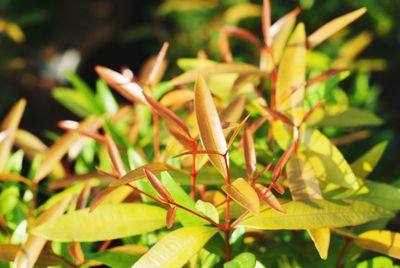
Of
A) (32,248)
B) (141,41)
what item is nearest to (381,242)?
(32,248)

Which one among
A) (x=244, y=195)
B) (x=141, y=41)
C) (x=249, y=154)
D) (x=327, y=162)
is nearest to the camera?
(x=244, y=195)

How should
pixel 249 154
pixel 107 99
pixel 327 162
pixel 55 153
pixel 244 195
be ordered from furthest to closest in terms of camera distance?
1. pixel 107 99
2. pixel 55 153
3. pixel 327 162
4. pixel 249 154
5. pixel 244 195

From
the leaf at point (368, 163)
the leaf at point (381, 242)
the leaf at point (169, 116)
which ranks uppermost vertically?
the leaf at point (169, 116)

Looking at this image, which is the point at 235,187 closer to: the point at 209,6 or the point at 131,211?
the point at 131,211

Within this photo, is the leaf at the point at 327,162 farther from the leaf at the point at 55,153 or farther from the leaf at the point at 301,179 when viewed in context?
the leaf at the point at 55,153

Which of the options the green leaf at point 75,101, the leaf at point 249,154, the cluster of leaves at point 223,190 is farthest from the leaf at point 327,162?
the green leaf at point 75,101

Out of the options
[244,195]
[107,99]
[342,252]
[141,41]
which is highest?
[244,195]

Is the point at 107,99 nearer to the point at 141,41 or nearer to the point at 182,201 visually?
the point at 182,201
